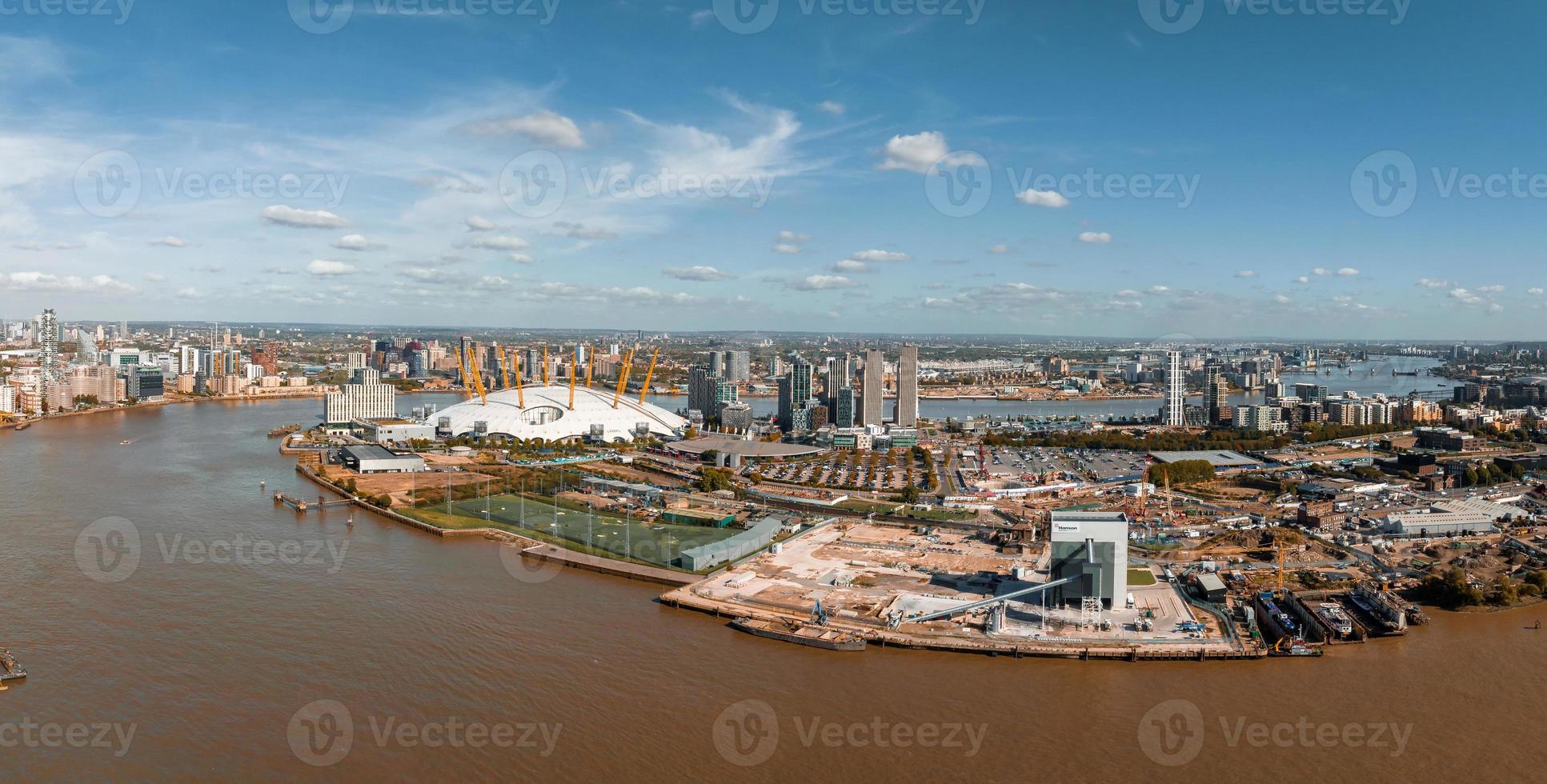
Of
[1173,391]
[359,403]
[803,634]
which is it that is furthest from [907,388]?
[803,634]

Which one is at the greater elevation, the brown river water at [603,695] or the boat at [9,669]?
the boat at [9,669]

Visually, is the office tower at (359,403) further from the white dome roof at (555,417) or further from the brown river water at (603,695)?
the brown river water at (603,695)

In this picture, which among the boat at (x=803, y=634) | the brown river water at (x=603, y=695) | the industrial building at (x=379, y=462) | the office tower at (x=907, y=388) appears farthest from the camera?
the office tower at (x=907, y=388)

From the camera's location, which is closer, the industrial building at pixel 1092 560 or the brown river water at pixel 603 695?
the brown river water at pixel 603 695

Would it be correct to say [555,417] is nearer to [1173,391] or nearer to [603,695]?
[603,695]

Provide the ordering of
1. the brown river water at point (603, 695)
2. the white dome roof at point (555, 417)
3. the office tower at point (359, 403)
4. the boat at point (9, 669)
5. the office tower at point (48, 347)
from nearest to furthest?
the brown river water at point (603, 695)
the boat at point (9, 669)
the white dome roof at point (555, 417)
the office tower at point (359, 403)
the office tower at point (48, 347)

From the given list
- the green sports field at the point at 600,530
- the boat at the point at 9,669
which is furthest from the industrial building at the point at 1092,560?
the boat at the point at 9,669

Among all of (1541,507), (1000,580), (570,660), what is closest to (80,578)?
(570,660)

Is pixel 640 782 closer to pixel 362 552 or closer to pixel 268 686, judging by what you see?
pixel 268 686
